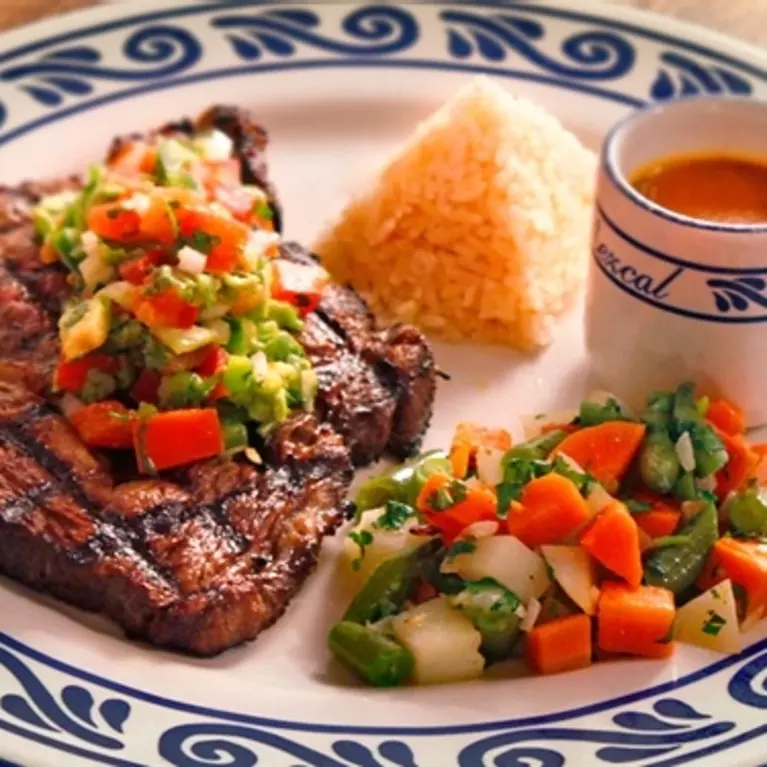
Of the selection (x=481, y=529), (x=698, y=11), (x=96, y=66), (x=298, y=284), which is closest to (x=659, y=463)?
(x=481, y=529)

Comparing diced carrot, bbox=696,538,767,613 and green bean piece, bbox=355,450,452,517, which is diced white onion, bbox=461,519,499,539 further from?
diced carrot, bbox=696,538,767,613

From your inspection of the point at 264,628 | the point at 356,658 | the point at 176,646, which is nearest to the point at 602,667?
the point at 356,658

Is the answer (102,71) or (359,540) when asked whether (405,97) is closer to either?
(102,71)

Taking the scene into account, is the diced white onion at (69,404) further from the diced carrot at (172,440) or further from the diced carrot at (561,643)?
the diced carrot at (561,643)

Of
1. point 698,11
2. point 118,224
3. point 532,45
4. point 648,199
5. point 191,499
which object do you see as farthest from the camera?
point 698,11

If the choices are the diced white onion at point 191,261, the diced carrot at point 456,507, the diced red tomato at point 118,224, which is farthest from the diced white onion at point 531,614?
the diced red tomato at point 118,224

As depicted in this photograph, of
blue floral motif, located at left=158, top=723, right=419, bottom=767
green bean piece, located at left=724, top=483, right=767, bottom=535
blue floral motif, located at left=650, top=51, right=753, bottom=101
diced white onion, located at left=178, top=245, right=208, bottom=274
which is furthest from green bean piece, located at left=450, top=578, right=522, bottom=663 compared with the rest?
blue floral motif, located at left=650, top=51, right=753, bottom=101

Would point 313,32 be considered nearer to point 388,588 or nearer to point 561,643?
point 388,588
